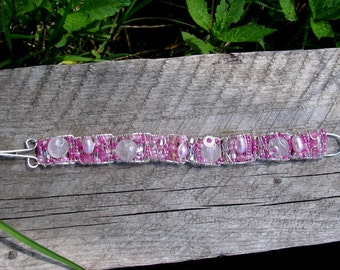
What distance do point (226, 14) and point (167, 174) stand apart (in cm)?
56

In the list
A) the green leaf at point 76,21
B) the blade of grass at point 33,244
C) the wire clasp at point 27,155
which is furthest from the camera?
the green leaf at point 76,21

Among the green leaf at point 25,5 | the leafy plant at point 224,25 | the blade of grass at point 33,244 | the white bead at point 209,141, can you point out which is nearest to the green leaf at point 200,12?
the leafy plant at point 224,25

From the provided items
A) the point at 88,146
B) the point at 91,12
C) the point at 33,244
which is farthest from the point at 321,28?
the point at 33,244

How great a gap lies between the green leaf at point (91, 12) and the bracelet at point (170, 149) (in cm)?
37

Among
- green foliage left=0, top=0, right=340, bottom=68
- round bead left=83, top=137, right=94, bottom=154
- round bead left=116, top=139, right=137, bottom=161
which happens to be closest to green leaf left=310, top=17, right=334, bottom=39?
green foliage left=0, top=0, right=340, bottom=68

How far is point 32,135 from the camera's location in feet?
5.07

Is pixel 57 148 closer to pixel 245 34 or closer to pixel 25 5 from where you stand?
pixel 25 5

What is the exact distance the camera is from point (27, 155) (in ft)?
5.01

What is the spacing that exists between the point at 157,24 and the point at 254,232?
38.4 inches

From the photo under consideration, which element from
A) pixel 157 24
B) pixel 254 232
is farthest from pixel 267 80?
pixel 157 24

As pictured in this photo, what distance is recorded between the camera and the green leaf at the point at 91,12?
5.13 feet

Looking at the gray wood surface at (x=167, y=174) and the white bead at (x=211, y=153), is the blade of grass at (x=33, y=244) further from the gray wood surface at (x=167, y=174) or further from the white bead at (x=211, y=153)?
the white bead at (x=211, y=153)

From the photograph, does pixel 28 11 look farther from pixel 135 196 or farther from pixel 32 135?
pixel 135 196

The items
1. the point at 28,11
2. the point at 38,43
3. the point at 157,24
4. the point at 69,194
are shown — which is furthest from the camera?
the point at 157,24
